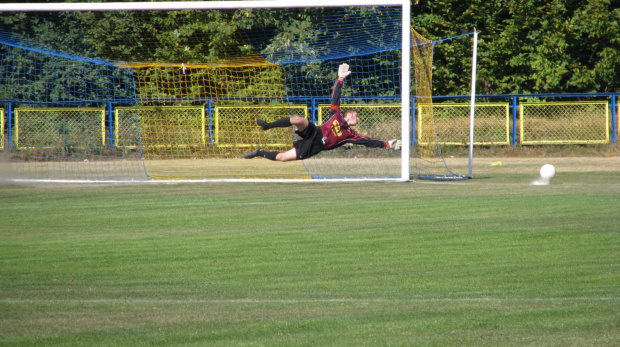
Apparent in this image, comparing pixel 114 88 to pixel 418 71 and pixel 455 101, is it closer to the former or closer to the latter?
pixel 418 71

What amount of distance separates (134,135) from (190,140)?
178 cm

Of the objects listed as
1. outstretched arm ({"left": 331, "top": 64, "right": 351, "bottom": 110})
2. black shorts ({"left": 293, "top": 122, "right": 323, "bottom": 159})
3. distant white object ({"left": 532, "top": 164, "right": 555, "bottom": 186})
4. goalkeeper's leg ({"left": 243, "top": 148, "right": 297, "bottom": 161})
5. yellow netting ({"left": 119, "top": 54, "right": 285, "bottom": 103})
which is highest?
yellow netting ({"left": 119, "top": 54, "right": 285, "bottom": 103})

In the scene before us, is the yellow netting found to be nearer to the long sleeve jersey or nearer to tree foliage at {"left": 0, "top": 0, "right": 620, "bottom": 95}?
tree foliage at {"left": 0, "top": 0, "right": 620, "bottom": 95}

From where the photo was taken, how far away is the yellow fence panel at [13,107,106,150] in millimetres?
22938

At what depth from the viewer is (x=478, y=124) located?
27859 millimetres

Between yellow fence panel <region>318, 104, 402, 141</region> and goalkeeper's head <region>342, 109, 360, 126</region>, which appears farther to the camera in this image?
yellow fence panel <region>318, 104, 402, 141</region>

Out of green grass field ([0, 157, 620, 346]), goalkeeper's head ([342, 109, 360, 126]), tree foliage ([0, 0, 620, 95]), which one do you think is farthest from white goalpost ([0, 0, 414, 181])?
tree foliage ([0, 0, 620, 95])

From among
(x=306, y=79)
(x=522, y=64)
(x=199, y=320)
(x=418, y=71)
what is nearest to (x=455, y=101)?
(x=522, y=64)

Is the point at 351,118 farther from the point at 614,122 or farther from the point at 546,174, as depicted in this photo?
the point at 614,122

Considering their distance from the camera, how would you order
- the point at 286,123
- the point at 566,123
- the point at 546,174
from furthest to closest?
the point at 566,123 → the point at 546,174 → the point at 286,123

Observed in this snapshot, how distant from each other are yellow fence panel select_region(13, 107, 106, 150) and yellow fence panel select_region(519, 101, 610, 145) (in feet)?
49.4

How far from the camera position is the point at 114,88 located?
2508 cm

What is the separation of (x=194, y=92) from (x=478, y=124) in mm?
10559

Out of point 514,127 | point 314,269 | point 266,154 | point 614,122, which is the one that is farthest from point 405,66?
point 614,122
